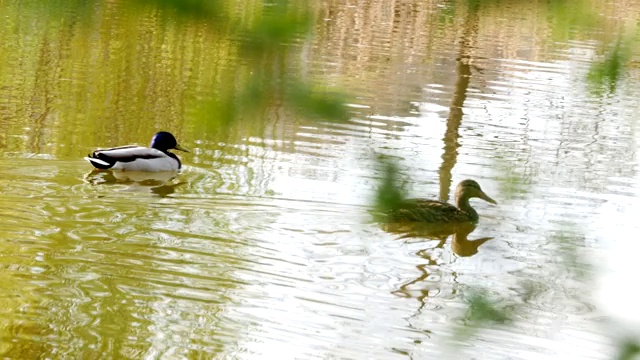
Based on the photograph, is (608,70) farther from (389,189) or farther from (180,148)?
(180,148)

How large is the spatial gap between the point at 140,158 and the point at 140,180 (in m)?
0.25

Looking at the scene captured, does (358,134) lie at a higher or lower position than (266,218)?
higher

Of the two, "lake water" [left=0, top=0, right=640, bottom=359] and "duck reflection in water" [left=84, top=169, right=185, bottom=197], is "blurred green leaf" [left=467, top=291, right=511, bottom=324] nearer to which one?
"lake water" [left=0, top=0, right=640, bottom=359]

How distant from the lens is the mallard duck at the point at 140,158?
10.8 metres

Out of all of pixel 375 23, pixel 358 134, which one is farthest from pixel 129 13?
pixel 375 23

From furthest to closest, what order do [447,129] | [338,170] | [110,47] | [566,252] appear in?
[110,47], [447,129], [338,170], [566,252]

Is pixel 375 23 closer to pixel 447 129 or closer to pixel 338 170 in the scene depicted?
pixel 447 129

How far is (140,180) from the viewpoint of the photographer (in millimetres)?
11117

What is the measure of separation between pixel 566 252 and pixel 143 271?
6.36m

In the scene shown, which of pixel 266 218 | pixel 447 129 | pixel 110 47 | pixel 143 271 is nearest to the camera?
pixel 143 271

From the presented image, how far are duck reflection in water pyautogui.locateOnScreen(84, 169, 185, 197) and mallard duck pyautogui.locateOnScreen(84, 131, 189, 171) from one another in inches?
2.2

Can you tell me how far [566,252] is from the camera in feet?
4.47

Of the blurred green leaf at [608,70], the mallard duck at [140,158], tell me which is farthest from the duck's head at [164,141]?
the blurred green leaf at [608,70]

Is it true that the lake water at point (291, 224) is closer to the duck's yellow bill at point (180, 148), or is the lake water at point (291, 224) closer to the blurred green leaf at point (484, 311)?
the blurred green leaf at point (484, 311)
